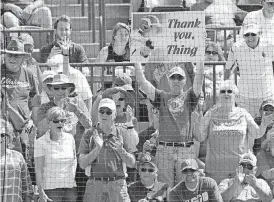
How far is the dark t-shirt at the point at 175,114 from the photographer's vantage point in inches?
609

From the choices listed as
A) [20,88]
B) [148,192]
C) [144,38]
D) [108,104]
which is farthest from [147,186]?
[20,88]

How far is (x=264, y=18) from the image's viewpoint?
669 inches

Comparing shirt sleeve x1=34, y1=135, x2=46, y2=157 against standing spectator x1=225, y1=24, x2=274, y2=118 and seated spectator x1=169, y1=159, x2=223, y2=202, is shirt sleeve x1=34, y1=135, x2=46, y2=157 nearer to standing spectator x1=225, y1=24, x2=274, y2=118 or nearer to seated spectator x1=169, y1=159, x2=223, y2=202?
seated spectator x1=169, y1=159, x2=223, y2=202

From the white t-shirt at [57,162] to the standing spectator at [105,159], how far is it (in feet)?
0.59

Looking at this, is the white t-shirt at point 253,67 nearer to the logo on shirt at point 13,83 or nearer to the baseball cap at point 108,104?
the baseball cap at point 108,104

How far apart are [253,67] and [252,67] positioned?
0.01m

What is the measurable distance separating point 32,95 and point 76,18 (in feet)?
7.43

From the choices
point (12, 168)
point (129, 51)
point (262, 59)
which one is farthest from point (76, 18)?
point (12, 168)

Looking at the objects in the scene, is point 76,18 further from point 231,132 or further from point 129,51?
point 231,132

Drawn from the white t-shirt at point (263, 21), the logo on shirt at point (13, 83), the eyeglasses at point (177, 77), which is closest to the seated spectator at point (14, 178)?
the logo on shirt at point (13, 83)

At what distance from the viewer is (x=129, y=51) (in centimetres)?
1673

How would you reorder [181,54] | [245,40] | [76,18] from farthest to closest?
[76,18] < [245,40] < [181,54]

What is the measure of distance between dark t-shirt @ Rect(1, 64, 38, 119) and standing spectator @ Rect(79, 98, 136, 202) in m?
1.18

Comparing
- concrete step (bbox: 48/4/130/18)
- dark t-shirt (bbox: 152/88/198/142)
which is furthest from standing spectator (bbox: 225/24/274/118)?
concrete step (bbox: 48/4/130/18)
